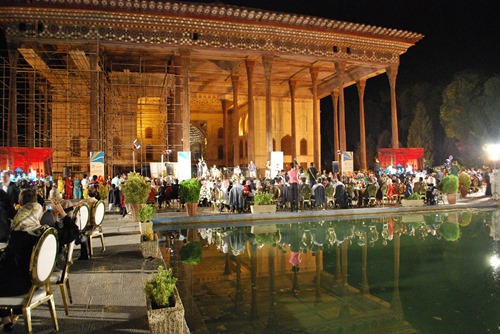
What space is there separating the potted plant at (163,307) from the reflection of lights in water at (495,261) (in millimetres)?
4614

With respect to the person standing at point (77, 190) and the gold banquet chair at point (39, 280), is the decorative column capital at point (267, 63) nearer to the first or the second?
the person standing at point (77, 190)

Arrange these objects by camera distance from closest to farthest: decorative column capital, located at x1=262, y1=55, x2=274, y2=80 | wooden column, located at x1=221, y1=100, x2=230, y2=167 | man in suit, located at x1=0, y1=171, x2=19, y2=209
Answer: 1. man in suit, located at x1=0, y1=171, x2=19, y2=209
2. decorative column capital, located at x1=262, y1=55, x2=274, y2=80
3. wooden column, located at x1=221, y1=100, x2=230, y2=167

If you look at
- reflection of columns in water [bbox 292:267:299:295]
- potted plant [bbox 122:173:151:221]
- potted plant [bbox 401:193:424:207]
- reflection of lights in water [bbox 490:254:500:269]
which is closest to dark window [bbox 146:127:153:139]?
potted plant [bbox 122:173:151:221]

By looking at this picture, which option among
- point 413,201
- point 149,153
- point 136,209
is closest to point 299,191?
point 413,201

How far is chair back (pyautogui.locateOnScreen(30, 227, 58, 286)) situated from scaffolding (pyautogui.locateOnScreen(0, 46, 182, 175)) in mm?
13848

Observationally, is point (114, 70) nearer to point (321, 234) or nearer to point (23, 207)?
point (321, 234)

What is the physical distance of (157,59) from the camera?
22.3 m

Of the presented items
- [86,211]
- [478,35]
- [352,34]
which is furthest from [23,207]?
[478,35]

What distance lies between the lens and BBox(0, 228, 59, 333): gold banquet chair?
3.15m

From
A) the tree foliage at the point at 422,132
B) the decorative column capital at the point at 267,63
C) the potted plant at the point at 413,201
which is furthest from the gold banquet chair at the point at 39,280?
the tree foliage at the point at 422,132

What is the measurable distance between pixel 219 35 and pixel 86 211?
49.1 feet

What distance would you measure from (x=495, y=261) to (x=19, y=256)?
6075mm

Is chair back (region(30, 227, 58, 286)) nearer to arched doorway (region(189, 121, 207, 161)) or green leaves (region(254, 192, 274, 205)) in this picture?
green leaves (region(254, 192, 274, 205))

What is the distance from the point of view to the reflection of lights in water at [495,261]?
561 centimetres
